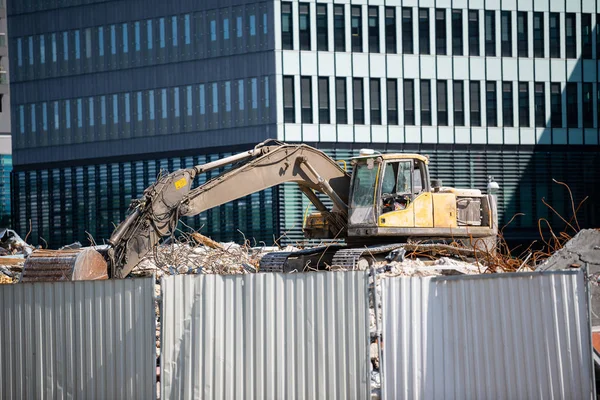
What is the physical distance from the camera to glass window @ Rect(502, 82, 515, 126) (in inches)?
1930

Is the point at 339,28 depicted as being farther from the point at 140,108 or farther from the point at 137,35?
the point at 140,108

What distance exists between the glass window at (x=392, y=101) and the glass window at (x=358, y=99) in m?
1.30

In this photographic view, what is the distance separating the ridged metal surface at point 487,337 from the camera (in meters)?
11.4

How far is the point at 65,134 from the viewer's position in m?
51.3

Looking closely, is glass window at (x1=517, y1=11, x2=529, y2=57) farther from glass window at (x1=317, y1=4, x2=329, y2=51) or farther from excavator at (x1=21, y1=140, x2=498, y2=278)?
excavator at (x1=21, y1=140, x2=498, y2=278)

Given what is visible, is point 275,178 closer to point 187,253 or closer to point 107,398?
point 187,253

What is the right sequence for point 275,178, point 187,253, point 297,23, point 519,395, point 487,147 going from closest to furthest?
1. point 519,395
2. point 275,178
3. point 187,253
4. point 297,23
5. point 487,147

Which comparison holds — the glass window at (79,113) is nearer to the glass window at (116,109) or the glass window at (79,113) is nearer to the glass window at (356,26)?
the glass window at (116,109)

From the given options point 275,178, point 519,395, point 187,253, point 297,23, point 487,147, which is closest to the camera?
point 519,395

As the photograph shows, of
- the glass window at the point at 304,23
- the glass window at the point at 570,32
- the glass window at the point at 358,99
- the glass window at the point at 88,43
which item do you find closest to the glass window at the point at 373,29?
the glass window at the point at 358,99

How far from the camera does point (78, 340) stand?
1195 centimetres

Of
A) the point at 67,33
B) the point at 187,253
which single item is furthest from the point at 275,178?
the point at 67,33

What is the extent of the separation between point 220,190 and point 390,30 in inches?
1153

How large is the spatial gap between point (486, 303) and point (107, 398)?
13.9 feet
